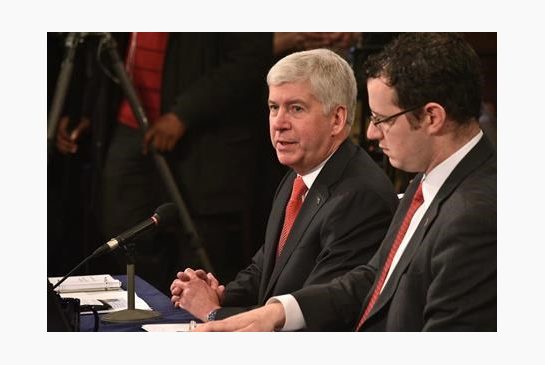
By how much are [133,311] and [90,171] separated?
0.72 meters

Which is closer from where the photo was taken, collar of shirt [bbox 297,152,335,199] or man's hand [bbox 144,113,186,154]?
collar of shirt [bbox 297,152,335,199]

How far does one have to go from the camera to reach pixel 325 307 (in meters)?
3.14

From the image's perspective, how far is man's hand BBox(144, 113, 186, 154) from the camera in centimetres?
383

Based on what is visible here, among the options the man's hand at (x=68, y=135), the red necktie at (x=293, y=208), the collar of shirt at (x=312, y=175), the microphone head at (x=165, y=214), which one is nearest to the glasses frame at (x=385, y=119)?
the collar of shirt at (x=312, y=175)

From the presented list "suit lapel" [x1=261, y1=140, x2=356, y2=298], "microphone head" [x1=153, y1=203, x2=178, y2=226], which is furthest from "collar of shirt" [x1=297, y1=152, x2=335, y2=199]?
"microphone head" [x1=153, y1=203, x2=178, y2=226]

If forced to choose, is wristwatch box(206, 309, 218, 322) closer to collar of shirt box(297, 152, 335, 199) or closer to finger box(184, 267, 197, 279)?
finger box(184, 267, 197, 279)

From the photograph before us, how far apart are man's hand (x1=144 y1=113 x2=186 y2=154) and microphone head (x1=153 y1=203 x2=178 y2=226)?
1.59 ft

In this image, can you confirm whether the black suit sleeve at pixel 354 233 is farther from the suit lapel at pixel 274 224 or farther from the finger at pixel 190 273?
the finger at pixel 190 273

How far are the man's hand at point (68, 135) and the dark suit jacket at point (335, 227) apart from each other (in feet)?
2.87

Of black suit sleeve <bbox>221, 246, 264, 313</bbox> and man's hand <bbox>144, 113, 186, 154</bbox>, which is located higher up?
man's hand <bbox>144, 113, 186, 154</bbox>

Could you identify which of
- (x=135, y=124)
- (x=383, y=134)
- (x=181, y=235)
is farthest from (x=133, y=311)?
(x=383, y=134)

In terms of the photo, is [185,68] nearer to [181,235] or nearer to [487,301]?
[181,235]

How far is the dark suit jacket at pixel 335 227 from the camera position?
3.25 m
